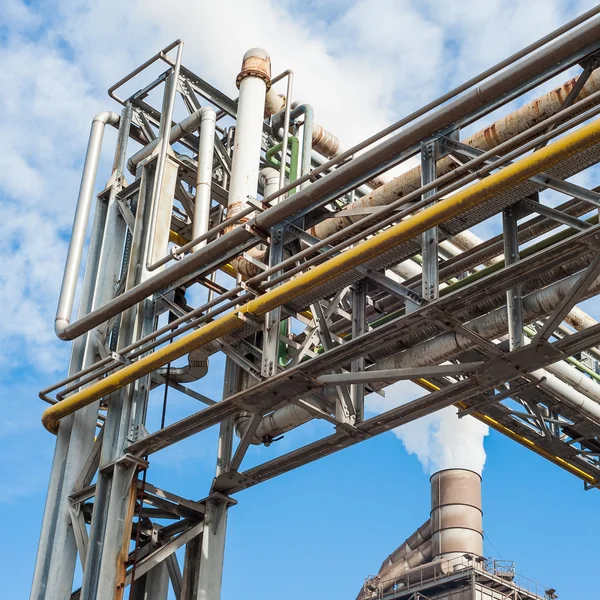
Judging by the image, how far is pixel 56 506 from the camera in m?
14.5

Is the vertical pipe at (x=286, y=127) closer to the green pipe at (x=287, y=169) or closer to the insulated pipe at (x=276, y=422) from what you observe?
the green pipe at (x=287, y=169)

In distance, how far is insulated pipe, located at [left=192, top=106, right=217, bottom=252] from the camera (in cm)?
1475

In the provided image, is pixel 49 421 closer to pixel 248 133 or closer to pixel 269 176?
pixel 248 133

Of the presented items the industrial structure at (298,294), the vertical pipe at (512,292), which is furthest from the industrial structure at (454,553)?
the vertical pipe at (512,292)

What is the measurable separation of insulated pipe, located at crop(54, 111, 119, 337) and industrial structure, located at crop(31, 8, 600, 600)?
0.09ft

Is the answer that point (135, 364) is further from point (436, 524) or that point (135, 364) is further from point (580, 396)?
point (436, 524)

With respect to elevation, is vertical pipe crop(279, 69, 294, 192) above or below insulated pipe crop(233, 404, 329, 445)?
above

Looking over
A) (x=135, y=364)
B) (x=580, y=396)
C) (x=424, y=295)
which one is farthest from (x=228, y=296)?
(x=580, y=396)

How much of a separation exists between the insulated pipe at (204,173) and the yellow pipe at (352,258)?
2.06m

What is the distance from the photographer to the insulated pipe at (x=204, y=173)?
14.8 meters

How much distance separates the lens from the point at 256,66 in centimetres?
1545

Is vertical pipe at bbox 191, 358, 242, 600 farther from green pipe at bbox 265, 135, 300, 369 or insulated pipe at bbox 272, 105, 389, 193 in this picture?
insulated pipe at bbox 272, 105, 389, 193

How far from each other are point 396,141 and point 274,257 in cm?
198

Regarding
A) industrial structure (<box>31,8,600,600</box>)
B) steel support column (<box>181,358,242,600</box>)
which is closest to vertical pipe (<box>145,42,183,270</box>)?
industrial structure (<box>31,8,600,600</box>)
